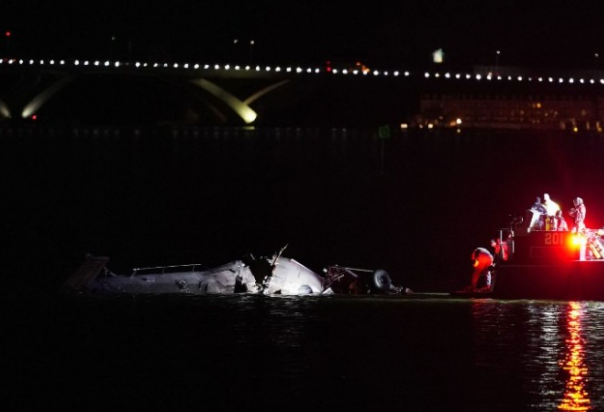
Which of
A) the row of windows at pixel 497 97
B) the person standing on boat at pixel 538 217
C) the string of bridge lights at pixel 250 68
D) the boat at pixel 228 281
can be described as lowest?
the boat at pixel 228 281

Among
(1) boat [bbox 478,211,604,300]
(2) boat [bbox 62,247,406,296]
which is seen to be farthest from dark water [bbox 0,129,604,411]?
(2) boat [bbox 62,247,406,296]

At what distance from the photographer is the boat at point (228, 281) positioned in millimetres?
33219

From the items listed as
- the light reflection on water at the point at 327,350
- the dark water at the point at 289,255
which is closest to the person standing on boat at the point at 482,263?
the light reflection on water at the point at 327,350

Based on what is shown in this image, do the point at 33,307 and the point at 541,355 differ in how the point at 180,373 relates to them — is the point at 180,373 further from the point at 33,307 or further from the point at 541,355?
the point at 33,307

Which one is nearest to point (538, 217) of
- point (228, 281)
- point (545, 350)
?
point (228, 281)

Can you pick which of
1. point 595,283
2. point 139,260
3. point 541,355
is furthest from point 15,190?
point 541,355

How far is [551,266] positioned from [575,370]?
38.7ft

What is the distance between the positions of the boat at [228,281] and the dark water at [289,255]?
89cm

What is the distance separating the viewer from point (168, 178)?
3575 inches

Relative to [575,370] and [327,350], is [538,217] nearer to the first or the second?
[327,350]

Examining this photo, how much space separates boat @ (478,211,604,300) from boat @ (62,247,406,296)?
158 inches

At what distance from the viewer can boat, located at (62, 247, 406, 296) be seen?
33.2 meters

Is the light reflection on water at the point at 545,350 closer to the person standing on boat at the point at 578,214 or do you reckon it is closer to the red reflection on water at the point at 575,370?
the red reflection on water at the point at 575,370

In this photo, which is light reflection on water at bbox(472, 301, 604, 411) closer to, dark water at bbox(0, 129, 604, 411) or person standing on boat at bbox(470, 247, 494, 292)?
dark water at bbox(0, 129, 604, 411)
